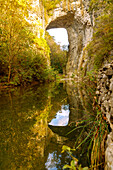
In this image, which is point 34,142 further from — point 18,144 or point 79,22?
point 79,22

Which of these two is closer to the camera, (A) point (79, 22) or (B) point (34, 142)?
(B) point (34, 142)

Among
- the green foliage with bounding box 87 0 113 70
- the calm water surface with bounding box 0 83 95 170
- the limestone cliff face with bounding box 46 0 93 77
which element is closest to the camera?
the calm water surface with bounding box 0 83 95 170

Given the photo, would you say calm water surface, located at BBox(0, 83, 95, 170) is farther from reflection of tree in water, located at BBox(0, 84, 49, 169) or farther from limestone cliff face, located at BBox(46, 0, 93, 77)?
limestone cliff face, located at BBox(46, 0, 93, 77)

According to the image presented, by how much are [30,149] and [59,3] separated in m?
23.1

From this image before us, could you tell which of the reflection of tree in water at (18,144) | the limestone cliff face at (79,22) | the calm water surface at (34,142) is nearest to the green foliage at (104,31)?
the calm water surface at (34,142)

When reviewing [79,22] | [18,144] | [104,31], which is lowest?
[18,144]

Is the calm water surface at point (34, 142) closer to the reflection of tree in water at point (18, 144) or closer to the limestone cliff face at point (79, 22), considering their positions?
the reflection of tree in water at point (18, 144)

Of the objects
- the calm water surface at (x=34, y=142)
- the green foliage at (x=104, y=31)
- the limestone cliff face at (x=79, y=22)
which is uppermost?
the limestone cliff face at (x=79, y=22)

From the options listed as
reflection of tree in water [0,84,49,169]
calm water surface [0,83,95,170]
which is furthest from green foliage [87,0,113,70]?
reflection of tree in water [0,84,49,169]

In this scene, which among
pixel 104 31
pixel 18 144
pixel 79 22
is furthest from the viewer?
pixel 79 22

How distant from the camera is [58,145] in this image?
1.50 meters

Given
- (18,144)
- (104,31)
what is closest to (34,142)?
(18,144)

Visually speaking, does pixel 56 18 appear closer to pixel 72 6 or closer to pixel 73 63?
pixel 72 6

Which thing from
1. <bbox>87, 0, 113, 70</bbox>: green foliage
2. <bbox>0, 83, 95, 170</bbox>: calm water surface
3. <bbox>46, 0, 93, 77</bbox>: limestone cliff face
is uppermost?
<bbox>46, 0, 93, 77</bbox>: limestone cliff face
